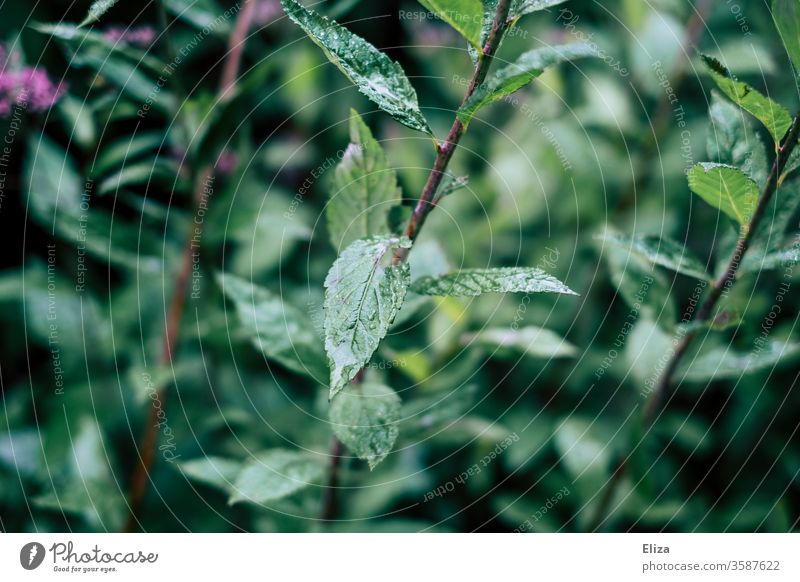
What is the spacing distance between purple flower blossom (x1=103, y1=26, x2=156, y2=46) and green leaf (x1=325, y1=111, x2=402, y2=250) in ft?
1.24

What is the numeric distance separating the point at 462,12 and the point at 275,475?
45 centimetres

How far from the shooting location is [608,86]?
100 cm

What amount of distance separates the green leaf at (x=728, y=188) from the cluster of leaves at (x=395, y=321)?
0.05 m

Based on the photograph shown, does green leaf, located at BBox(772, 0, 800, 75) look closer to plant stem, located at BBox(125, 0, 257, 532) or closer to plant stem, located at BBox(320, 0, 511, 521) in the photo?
plant stem, located at BBox(320, 0, 511, 521)

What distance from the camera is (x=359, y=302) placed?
0.46 m

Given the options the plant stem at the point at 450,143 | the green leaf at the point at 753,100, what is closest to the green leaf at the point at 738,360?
the green leaf at the point at 753,100

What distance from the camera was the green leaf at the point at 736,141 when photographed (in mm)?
592

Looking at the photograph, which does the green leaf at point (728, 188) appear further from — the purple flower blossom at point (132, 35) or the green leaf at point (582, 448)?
the purple flower blossom at point (132, 35)

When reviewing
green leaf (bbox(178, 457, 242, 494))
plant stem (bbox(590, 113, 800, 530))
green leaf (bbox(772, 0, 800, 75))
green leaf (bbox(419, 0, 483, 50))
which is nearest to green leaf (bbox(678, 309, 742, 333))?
plant stem (bbox(590, 113, 800, 530))

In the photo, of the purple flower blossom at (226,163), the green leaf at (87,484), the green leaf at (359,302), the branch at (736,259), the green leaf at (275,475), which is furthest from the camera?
the purple flower blossom at (226,163)

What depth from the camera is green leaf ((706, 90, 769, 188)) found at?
592mm
